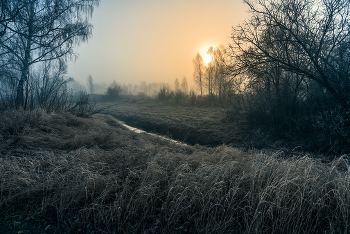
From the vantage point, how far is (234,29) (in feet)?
26.8

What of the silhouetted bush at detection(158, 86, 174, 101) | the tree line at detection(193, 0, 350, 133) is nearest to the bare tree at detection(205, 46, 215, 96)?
the silhouetted bush at detection(158, 86, 174, 101)

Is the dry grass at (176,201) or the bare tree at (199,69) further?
the bare tree at (199,69)

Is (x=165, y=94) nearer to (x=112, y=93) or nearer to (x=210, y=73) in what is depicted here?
(x=210, y=73)

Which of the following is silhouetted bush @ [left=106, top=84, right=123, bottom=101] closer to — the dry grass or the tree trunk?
the tree trunk

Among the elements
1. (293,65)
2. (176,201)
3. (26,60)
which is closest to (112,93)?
(26,60)

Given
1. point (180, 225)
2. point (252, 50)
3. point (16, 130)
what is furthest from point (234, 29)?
point (16, 130)

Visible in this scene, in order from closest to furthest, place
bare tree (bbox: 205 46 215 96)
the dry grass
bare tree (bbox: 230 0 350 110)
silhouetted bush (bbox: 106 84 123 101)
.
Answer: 1. the dry grass
2. bare tree (bbox: 230 0 350 110)
3. bare tree (bbox: 205 46 215 96)
4. silhouetted bush (bbox: 106 84 123 101)

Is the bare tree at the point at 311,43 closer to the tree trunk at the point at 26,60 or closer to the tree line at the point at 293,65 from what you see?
the tree line at the point at 293,65

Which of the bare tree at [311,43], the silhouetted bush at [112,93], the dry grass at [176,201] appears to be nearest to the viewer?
the dry grass at [176,201]

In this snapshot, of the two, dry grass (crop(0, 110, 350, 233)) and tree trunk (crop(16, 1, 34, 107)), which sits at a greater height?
tree trunk (crop(16, 1, 34, 107))

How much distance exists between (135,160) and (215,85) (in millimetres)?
27154

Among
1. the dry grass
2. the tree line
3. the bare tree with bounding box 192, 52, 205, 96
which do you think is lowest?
the dry grass

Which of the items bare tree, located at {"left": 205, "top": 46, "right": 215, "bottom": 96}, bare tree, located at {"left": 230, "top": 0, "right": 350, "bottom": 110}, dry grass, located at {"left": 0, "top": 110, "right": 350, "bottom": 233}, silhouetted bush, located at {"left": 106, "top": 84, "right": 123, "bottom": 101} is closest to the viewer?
dry grass, located at {"left": 0, "top": 110, "right": 350, "bottom": 233}

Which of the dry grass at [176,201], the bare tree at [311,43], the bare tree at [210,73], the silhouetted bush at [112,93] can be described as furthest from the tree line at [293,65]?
the silhouetted bush at [112,93]
